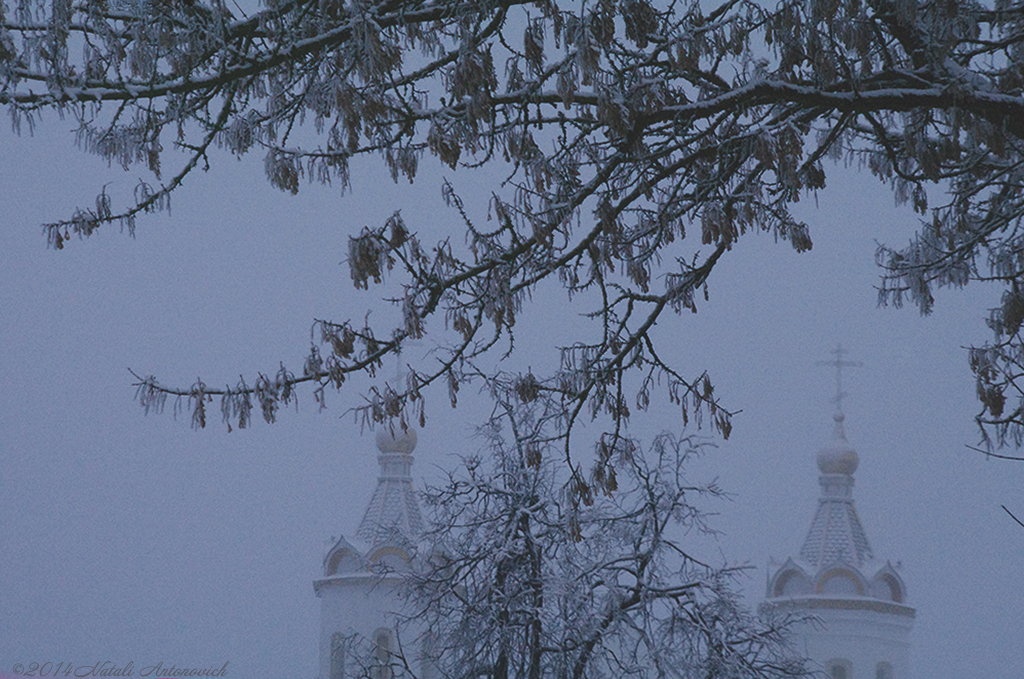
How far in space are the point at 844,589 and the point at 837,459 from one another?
9.02 feet

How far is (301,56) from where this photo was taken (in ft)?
15.5

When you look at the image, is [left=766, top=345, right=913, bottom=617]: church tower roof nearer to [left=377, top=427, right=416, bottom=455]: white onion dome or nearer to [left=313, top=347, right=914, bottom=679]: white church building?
[left=313, top=347, right=914, bottom=679]: white church building

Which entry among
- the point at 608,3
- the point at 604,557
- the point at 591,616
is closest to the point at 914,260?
the point at 608,3

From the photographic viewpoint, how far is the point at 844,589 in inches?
1258

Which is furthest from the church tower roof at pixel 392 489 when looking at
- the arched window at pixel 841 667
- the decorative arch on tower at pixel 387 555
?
the arched window at pixel 841 667

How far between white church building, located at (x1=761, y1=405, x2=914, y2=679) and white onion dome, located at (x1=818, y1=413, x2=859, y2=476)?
0.02 metres

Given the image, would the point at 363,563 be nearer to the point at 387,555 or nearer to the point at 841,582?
the point at 387,555

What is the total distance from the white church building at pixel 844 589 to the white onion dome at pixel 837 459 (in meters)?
0.02

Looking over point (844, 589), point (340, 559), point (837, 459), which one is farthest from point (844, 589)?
point (340, 559)

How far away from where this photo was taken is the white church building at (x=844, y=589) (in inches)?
1246

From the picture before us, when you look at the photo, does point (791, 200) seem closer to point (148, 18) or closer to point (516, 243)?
point (516, 243)

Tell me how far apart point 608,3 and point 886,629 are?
29.6 metres

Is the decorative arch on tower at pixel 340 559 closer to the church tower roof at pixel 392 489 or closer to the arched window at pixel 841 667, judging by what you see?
the church tower roof at pixel 392 489

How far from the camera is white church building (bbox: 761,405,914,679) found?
3164 cm
